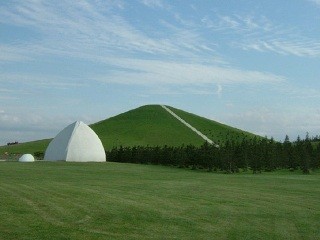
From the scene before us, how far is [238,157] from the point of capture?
220ft

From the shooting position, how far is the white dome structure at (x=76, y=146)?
70.6 meters

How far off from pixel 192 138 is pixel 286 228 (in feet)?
377

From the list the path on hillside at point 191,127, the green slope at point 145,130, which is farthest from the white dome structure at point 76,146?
the path on hillside at point 191,127

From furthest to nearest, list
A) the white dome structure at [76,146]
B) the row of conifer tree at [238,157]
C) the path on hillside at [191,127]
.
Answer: the path on hillside at [191,127], the white dome structure at [76,146], the row of conifer tree at [238,157]

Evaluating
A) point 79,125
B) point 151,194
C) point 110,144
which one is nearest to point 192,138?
point 110,144

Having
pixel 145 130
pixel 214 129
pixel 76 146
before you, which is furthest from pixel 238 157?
pixel 214 129

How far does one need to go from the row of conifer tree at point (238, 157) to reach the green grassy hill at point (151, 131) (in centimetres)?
4205

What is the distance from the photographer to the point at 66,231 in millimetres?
13711

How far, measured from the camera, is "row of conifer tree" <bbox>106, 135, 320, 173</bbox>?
66.3 meters

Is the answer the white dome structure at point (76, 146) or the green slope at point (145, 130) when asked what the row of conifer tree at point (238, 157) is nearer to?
the white dome structure at point (76, 146)

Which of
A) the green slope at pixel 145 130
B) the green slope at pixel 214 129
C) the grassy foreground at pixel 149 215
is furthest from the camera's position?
the green slope at pixel 214 129

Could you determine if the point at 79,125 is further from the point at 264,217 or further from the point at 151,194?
the point at 264,217

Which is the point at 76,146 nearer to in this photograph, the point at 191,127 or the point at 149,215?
the point at 149,215

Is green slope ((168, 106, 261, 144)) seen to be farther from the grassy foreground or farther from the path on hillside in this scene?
the grassy foreground
